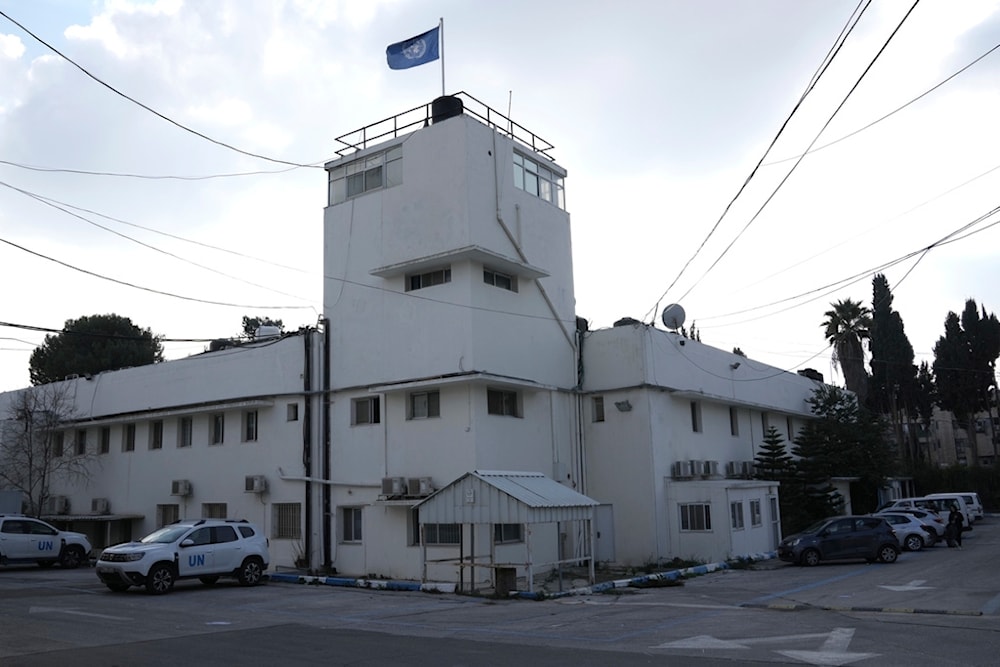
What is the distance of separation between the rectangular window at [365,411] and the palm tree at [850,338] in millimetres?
37573

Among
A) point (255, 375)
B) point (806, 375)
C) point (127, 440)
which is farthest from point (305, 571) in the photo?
point (806, 375)

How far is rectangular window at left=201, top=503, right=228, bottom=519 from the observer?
94.8ft

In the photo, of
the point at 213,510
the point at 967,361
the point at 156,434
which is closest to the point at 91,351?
the point at 156,434

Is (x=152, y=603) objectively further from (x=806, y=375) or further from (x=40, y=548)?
(x=806, y=375)

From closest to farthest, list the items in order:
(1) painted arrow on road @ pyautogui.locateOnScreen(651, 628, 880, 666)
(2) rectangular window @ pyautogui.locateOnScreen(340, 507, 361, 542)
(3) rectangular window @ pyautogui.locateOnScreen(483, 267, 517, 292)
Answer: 1. (1) painted arrow on road @ pyautogui.locateOnScreen(651, 628, 880, 666)
2. (3) rectangular window @ pyautogui.locateOnScreen(483, 267, 517, 292)
3. (2) rectangular window @ pyautogui.locateOnScreen(340, 507, 361, 542)

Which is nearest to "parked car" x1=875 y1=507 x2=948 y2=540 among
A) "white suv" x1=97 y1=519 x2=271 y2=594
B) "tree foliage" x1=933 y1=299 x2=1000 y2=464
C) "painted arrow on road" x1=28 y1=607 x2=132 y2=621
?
"white suv" x1=97 y1=519 x2=271 y2=594

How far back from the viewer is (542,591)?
64.7 feet

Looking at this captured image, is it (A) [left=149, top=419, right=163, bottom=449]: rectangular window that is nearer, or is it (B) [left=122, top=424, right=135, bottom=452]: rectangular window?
(A) [left=149, top=419, right=163, bottom=449]: rectangular window

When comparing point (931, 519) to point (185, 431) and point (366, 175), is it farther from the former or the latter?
point (185, 431)

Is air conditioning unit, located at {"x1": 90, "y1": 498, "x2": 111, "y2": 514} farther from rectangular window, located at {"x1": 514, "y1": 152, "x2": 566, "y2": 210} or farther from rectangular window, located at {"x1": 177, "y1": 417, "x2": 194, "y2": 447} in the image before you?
rectangular window, located at {"x1": 514, "y1": 152, "x2": 566, "y2": 210}

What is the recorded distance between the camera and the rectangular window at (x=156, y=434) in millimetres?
31908

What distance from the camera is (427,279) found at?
2575cm

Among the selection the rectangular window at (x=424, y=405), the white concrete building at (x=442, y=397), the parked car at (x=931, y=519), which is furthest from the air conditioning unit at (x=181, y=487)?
the parked car at (x=931, y=519)

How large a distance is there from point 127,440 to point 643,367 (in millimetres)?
20920
